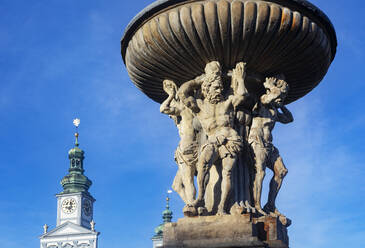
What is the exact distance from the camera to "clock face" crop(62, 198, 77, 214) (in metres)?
117

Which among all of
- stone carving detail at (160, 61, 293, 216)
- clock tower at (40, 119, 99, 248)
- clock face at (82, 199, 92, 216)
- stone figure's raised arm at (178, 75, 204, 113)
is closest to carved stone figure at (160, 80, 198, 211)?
stone carving detail at (160, 61, 293, 216)

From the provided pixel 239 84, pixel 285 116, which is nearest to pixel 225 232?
pixel 239 84

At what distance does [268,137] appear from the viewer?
8625 mm

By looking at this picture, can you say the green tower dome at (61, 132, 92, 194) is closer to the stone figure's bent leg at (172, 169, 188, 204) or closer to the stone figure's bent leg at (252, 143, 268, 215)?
the stone figure's bent leg at (172, 169, 188, 204)

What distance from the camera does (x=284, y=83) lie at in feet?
29.0

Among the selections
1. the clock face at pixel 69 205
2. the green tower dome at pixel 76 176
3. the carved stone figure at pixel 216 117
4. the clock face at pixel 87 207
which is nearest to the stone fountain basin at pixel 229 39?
the carved stone figure at pixel 216 117

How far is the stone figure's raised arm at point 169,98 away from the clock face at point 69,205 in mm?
110544

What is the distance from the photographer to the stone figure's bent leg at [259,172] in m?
8.37

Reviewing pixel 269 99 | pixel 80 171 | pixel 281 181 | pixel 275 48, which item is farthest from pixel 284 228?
pixel 80 171

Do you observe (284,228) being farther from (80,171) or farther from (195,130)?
(80,171)

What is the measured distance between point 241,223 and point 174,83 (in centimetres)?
224

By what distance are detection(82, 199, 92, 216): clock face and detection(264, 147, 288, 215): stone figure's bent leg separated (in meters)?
112

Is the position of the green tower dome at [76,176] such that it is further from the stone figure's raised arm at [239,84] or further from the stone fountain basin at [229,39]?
the stone figure's raised arm at [239,84]

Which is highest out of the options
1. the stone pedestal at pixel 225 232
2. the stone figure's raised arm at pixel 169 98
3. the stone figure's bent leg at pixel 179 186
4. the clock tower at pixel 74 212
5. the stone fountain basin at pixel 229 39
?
the clock tower at pixel 74 212
